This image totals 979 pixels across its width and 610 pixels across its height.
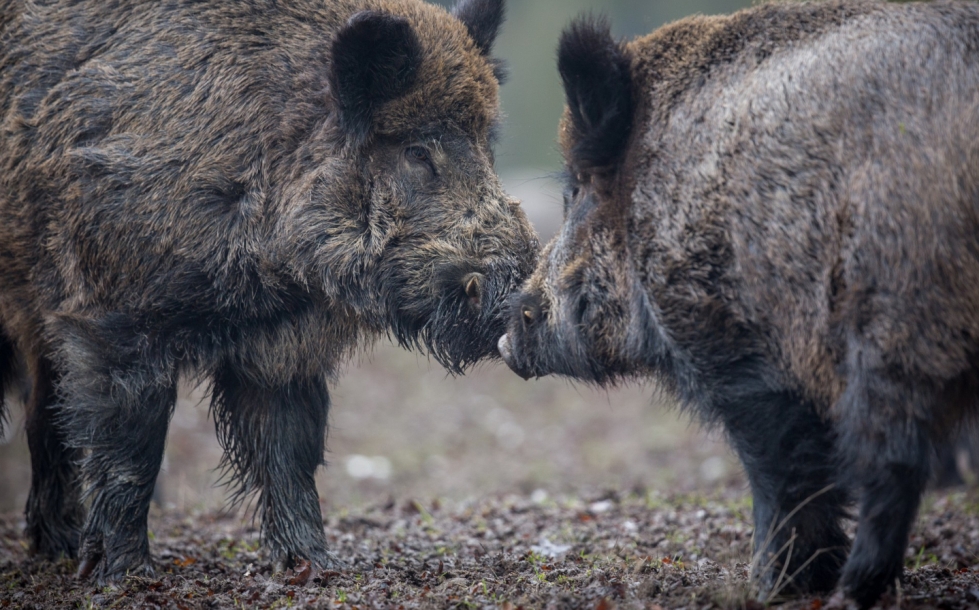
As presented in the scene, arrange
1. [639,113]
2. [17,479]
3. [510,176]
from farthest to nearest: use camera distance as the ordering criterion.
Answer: [510,176] < [17,479] < [639,113]

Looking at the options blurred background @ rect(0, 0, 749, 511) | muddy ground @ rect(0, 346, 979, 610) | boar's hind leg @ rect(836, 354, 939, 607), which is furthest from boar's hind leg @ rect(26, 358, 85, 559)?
boar's hind leg @ rect(836, 354, 939, 607)

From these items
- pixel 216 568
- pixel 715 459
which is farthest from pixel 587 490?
pixel 216 568

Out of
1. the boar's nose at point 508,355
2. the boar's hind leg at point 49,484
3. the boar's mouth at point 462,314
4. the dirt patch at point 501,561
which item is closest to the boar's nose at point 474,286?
the boar's mouth at point 462,314

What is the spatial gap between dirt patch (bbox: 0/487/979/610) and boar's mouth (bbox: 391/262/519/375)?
→ 1194mm

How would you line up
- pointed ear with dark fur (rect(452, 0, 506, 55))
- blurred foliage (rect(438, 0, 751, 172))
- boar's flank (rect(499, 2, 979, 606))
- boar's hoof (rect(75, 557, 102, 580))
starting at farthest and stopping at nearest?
blurred foliage (rect(438, 0, 751, 172)) < pointed ear with dark fur (rect(452, 0, 506, 55)) < boar's hoof (rect(75, 557, 102, 580)) < boar's flank (rect(499, 2, 979, 606))

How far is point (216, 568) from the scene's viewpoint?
514 cm

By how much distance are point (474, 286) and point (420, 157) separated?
2.63 feet

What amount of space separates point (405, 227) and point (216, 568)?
225cm

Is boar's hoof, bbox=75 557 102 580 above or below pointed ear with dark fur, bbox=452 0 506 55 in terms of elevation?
below

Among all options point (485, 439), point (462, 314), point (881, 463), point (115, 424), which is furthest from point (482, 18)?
point (485, 439)

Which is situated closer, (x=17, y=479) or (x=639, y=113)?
(x=639, y=113)

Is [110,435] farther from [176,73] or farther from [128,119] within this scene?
[176,73]

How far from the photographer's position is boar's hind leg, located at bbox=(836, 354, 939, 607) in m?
3.19

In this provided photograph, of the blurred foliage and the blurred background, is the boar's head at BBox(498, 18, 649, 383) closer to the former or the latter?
the blurred background
